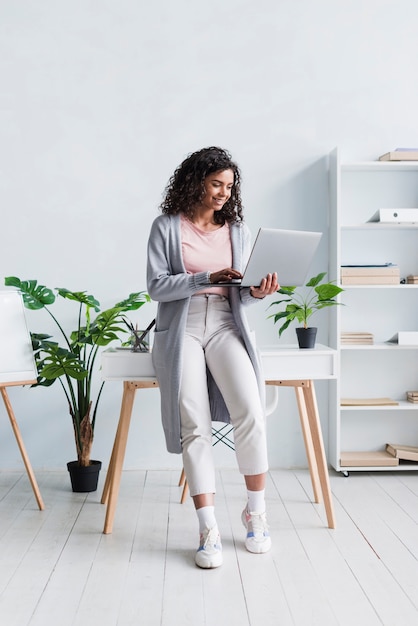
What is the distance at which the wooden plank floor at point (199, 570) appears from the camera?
2.00m

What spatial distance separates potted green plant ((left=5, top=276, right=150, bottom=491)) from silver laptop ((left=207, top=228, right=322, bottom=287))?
2.41 feet

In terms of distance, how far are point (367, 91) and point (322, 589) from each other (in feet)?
7.86

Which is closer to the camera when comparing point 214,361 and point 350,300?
point 214,361

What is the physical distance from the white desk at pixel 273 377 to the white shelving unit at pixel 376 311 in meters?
0.90

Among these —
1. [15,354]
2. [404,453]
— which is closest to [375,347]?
[404,453]

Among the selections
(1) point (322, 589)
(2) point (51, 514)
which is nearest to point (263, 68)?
(2) point (51, 514)

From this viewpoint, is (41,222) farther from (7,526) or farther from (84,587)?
(84,587)

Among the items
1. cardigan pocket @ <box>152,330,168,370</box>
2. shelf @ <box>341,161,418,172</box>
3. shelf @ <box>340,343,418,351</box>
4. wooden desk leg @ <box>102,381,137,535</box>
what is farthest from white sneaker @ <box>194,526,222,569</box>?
shelf @ <box>341,161,418,172</box>

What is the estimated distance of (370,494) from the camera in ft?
10.5

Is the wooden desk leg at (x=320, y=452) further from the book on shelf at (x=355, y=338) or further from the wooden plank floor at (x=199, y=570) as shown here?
the book on shelf at (x=355, y=338)

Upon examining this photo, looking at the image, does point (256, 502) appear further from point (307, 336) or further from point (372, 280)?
point (372, 280)

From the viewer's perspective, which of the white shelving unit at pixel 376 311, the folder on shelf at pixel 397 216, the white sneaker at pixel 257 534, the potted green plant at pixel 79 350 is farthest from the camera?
the white shelving unit at pixel 376 311

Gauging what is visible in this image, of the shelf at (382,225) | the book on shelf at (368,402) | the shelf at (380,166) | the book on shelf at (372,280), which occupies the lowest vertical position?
the book on shelf at (368,402)

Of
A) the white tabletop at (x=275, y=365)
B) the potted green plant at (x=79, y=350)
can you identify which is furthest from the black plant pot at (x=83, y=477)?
the white tabletop at (x=275, y=365)
